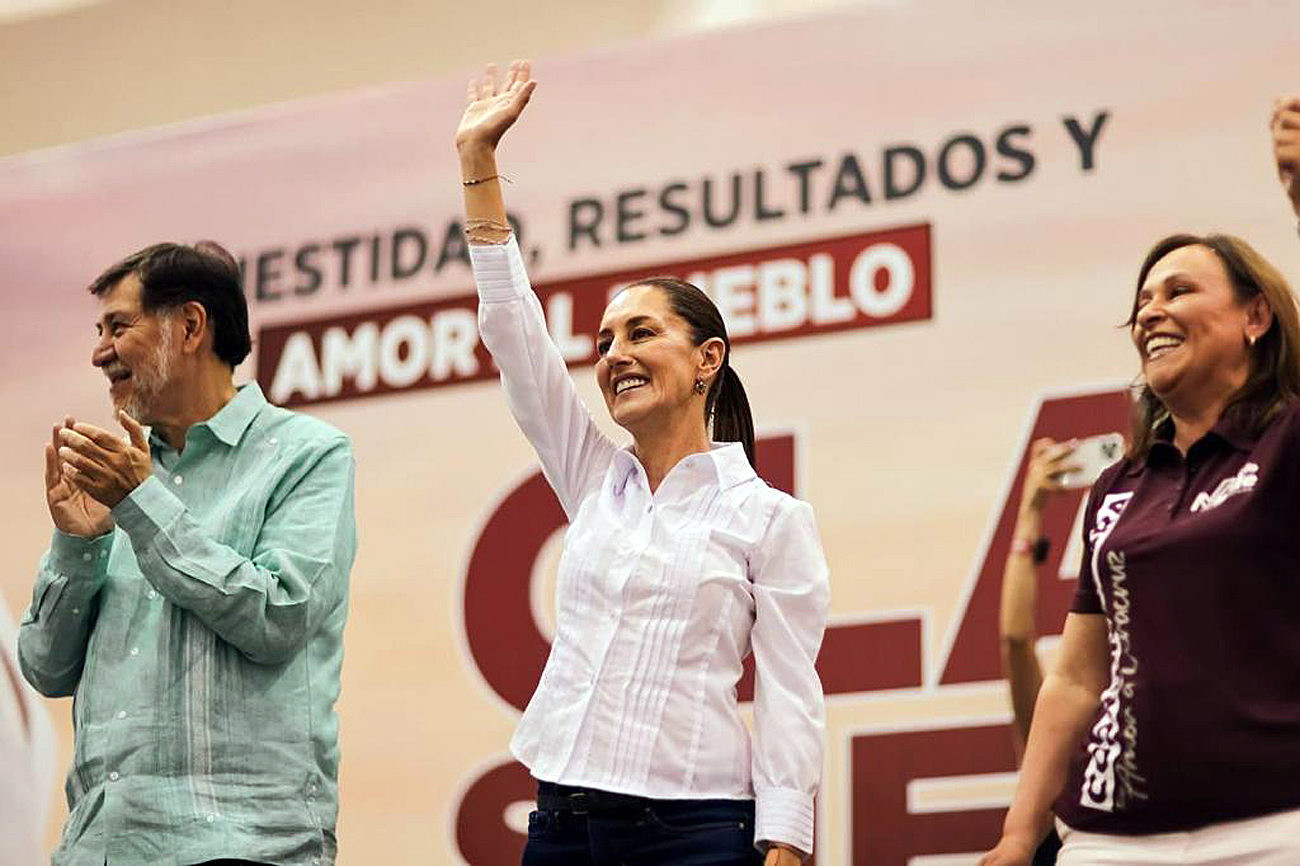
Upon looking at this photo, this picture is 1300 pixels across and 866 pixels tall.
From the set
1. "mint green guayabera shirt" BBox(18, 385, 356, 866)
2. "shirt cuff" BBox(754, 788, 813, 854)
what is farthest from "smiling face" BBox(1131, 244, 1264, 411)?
"mint green guayabera shirt" BBox(18, 385, 356, 866)

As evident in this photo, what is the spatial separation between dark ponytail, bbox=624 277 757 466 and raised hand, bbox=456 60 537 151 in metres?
0.27

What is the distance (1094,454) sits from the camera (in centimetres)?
371

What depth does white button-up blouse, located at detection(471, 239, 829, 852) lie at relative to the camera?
2.37 m

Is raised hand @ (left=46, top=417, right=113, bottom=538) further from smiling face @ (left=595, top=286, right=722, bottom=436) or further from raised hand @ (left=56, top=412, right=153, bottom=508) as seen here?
smiling face @ (left=595, top=286, right=722, bottom=436)

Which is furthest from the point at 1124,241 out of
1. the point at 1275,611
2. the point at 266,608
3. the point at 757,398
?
the point at 266,608

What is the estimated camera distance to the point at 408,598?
173 inches

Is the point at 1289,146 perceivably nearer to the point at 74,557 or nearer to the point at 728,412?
the point at 728,412

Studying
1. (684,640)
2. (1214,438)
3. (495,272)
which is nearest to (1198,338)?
(1214,438)

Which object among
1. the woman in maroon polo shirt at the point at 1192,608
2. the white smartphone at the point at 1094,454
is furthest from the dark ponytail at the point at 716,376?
the white smartphone at the point at 1094,454

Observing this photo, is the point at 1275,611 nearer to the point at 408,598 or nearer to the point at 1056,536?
the point at 1056,536

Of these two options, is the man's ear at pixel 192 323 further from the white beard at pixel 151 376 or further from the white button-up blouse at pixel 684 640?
the white button-up blouse at pixel 684 640

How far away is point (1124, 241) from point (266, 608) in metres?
1.96

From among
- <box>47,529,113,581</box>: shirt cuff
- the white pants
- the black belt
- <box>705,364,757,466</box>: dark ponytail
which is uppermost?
<box>705,364,757,466</box>: dark ponytail

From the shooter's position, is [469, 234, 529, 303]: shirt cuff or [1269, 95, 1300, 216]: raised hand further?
[469, 234, 529, 303]: shirt cuff
